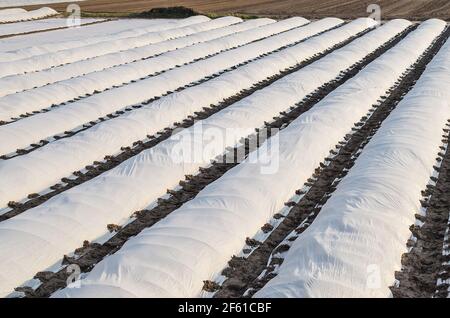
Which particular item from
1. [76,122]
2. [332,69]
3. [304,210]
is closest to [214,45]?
[332,69]

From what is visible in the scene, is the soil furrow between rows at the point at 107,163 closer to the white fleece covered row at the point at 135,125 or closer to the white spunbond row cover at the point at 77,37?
the white fleece covered row at the point at 135,125

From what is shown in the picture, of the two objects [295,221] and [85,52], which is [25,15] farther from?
[295,221]

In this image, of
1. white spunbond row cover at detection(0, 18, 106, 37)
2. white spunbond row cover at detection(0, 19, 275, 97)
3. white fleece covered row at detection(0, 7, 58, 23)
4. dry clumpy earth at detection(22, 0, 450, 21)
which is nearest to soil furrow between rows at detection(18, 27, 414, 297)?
white spunbond row cover at detection(0, 19, 275, 97)

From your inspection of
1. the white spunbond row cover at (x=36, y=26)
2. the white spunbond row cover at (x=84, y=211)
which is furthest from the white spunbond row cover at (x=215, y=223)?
the white spunbond row cover at (x=36, y=26)

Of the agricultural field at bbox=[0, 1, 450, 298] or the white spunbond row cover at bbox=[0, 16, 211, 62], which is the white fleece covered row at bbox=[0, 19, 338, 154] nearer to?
the agricultural field at bbox=[0, 1, 450, 298]

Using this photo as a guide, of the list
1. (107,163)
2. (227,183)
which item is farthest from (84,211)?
(107,163)
